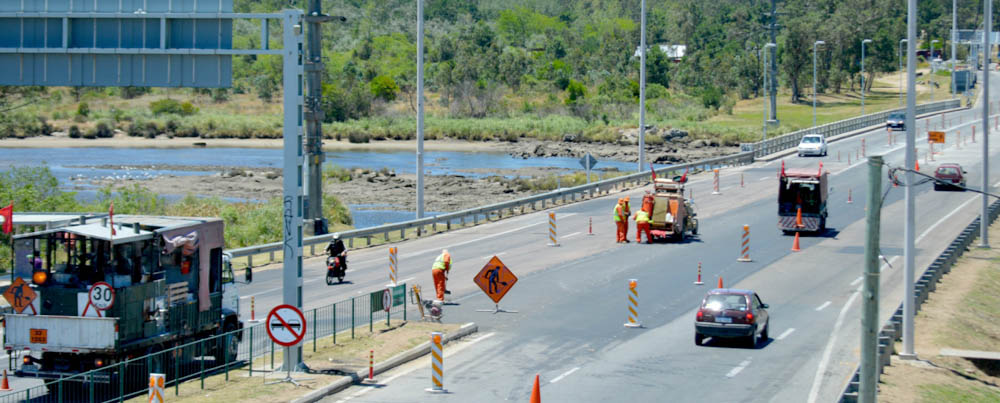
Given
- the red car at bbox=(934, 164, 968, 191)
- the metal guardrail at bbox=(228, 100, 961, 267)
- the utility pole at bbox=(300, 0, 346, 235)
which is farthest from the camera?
the red car at bbox=(934, 164, 968, 191)

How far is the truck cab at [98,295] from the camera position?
62.3ft

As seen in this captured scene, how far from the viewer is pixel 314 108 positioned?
134ft

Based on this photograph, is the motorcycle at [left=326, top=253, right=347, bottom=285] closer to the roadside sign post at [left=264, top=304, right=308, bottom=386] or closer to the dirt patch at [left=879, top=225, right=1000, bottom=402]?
the roadside sign post at [left=264, top=304, right=308, bottom=386]

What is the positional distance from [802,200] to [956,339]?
1397cm

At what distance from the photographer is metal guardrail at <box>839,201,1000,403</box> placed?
20047 mm

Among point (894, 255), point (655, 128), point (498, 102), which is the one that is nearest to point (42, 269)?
point (894, 255)

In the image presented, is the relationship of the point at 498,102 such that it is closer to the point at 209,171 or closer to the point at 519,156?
the point at 519,156

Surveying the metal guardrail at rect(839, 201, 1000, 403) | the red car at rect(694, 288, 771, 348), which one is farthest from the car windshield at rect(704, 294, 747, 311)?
the metal guardrail at rect(839, 201, 1000, 403)

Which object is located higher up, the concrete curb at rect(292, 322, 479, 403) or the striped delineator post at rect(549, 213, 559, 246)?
the striped delineator post at rect(549, 213, 559, 246)

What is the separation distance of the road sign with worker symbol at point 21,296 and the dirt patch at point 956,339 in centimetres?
1625

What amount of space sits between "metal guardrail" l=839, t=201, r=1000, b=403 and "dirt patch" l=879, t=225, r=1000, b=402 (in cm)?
29

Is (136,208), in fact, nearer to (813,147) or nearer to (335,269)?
(335,269)

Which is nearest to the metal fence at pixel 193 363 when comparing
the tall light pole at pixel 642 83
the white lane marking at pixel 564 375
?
the white lane marking at pixel 564 375

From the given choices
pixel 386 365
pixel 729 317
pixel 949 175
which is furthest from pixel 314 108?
pixel 949 175
